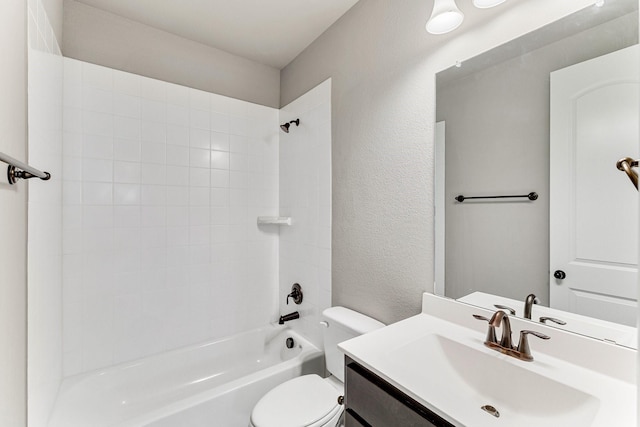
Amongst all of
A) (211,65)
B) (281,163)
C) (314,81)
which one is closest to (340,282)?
(281,163)

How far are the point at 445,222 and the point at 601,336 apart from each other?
0.58 metres

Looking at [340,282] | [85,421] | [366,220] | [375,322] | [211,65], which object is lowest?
[85,421]

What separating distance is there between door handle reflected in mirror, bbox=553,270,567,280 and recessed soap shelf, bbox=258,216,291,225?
1.58 meters

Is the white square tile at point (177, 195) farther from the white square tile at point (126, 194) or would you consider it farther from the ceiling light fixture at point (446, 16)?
the ceiling light fixture at point (446, 16)

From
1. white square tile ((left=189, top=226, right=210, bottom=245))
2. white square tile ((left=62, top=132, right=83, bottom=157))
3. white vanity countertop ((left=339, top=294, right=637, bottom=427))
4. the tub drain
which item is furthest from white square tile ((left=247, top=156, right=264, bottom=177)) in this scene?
the tub drain

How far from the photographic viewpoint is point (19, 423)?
966mm

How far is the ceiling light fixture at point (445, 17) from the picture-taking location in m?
1.03

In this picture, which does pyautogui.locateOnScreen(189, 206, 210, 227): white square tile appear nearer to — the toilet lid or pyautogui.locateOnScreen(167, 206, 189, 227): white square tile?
pyautogui.locateOnScreen(167, 206, 189, 227): white square tile

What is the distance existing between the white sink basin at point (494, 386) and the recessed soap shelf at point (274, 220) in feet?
4.40

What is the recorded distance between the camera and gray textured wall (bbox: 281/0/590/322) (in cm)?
115

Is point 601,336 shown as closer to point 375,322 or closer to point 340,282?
point 375,322

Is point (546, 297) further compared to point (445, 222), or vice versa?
point (445, 222)

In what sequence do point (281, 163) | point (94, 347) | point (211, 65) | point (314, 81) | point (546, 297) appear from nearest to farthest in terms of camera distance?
1. point (546, 297)
2. point (94, 347)
3. point (314, 81)
4. point (211, 65)
5. point (281, 163)

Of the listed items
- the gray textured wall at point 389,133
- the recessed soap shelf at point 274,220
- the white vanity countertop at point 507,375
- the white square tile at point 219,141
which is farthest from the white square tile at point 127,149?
the white vanity countertop at point 507,375
